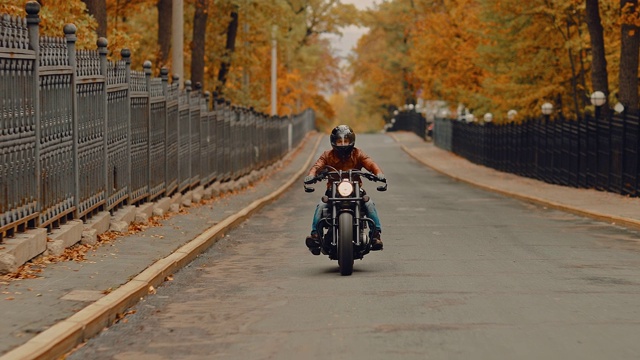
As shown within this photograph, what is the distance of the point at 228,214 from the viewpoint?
23.9 metres

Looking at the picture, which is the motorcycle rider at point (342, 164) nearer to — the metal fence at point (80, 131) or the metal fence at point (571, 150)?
the metal fence at point (80, 131)

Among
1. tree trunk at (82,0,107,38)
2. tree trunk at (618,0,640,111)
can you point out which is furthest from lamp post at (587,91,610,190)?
tree trunk at (82,0,107,38)

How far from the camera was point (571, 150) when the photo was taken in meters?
38.6

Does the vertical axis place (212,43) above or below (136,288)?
above

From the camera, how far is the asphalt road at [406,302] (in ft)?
30.6

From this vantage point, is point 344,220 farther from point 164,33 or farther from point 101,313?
point 164,33

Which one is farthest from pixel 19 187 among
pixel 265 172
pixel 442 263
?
pixel 265 172

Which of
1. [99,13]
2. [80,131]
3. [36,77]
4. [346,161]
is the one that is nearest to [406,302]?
[346,161]

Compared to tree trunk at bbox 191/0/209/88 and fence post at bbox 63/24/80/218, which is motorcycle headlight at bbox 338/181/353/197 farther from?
tree trunk at bbox 191/0/209/88

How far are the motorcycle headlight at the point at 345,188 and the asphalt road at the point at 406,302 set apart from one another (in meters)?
0.95

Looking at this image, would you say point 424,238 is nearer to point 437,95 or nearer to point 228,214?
point 228,214

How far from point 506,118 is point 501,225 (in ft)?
108

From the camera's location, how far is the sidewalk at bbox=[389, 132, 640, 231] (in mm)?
25109

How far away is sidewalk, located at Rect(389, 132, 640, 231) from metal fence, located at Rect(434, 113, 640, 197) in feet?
1.46
